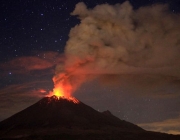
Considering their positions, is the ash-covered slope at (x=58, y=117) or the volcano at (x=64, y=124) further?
the ash-covered slope at (x=58, y=117)

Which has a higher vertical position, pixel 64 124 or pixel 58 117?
pixel 58 117

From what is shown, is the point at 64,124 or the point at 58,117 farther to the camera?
the point at 58,117

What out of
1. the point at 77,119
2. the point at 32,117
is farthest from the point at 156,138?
the point at 32,117

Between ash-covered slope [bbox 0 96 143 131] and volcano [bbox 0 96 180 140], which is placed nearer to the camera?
volcano [bbox 0 96 180 140]

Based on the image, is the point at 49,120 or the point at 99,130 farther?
the point at 49,120

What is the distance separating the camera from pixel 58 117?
419 feet

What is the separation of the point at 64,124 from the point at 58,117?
29.2 ft

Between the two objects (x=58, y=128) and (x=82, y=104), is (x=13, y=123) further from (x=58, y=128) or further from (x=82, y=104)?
(x=82, y=104)

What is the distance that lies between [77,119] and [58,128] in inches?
614

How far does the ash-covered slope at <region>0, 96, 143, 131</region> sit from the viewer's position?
122062mm

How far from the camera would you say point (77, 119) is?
127 m

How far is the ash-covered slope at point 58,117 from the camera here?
122 metres

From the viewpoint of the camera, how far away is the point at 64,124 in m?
120

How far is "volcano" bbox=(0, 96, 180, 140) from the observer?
106125mm
